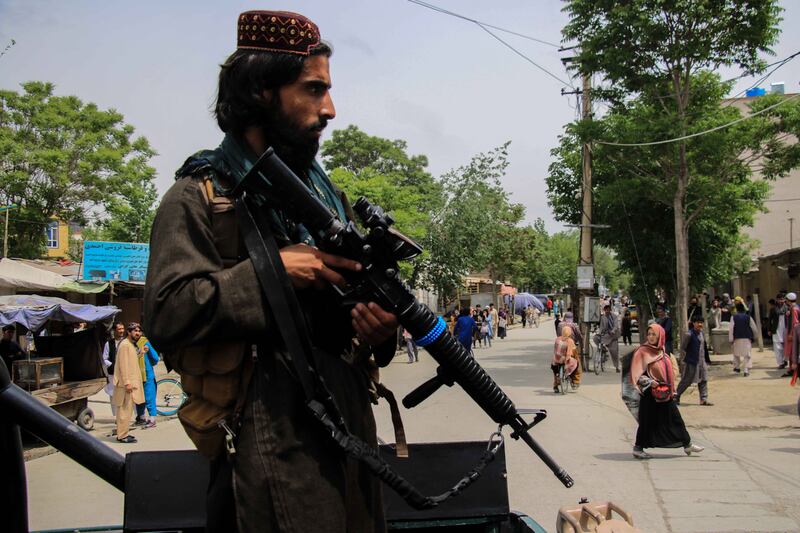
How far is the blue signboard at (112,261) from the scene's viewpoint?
73.7ft

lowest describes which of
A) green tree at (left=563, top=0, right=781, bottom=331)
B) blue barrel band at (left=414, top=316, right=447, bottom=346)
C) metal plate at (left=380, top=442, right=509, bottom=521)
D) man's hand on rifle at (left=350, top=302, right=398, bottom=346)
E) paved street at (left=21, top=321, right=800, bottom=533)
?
paved street at (left=21, top=321, right=800, bottom=533)

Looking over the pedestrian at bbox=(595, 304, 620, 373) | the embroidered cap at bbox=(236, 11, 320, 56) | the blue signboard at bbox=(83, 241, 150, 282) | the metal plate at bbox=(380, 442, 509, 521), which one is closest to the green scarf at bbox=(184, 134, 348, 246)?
the embroidered cap at bbox=(236, 11, 320, 56)

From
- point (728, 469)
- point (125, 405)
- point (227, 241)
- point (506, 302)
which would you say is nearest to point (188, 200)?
point (227, 241)

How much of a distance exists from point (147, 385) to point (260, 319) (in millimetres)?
11245

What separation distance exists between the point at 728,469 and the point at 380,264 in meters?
7.82

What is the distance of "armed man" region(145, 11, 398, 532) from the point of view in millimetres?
1516

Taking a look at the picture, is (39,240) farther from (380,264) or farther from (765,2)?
(380,264)

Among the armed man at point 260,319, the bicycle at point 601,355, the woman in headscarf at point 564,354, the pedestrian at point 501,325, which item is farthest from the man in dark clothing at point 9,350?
the pedestrian at point 501,325

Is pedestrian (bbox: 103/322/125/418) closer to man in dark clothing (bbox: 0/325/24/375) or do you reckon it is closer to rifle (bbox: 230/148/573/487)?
man in dark clothing (bbox: 0/325/24/375)

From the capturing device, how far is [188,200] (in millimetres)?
1582

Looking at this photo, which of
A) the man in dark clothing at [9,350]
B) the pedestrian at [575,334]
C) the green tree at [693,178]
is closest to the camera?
the man in dark clothing at [9,350]

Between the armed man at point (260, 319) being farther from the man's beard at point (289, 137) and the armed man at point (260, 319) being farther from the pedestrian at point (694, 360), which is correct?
the pedestrian at point (694, 360)

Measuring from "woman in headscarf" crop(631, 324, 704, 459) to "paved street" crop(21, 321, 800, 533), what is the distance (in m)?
0.24

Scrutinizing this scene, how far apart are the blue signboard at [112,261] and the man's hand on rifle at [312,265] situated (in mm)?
21999
